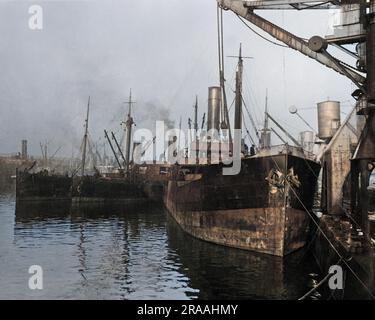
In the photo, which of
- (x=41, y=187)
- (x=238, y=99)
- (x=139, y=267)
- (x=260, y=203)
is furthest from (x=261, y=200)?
(x=41, y=187)

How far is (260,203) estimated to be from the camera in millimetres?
16250

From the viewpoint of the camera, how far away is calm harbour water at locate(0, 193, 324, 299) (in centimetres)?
1170

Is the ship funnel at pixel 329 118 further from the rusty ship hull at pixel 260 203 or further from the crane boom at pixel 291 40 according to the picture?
the crane boom at pixel 291 40

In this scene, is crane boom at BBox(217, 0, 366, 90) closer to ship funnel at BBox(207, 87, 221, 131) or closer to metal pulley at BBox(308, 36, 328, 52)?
metal pulley at BBox(308, 36, 328, 52)

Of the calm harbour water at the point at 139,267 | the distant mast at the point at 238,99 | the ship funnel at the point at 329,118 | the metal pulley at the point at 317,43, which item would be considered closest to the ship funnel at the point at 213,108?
the ship funnel at the point at 329,118

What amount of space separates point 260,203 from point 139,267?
5908 mm

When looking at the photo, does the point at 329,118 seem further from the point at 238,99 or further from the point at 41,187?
the point at 41,187

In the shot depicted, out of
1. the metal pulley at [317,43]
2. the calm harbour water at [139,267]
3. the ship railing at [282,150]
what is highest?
the metal pulley at [317,43]

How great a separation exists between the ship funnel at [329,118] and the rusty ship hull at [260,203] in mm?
5481

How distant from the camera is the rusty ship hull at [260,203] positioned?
1585cm

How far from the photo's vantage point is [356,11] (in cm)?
1485

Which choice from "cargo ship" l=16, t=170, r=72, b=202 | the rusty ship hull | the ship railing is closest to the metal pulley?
the ship railing

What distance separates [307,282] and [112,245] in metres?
10.7
